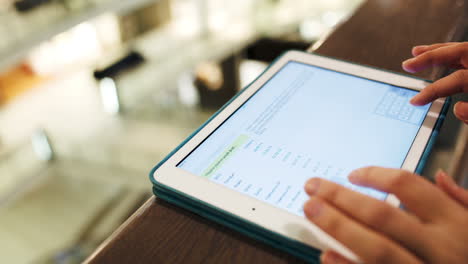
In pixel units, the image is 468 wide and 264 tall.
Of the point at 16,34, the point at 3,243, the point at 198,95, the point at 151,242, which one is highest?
the point at 151,242

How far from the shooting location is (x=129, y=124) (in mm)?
4703

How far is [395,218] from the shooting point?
0.26m

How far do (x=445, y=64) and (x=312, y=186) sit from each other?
0.29 m

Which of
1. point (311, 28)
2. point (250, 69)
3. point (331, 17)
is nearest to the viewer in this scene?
point (250, 69)

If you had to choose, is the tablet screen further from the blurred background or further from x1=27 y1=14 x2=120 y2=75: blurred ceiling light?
x1=27 y1=14 x2=120 y2=75: blurred ceiling light

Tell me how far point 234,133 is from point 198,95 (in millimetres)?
4392

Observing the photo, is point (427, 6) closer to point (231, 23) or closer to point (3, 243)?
point (3, 243)

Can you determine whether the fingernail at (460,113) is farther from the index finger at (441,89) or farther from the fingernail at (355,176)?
the fingernail at (355,176)

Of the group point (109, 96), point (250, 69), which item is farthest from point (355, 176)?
point (109, 96)

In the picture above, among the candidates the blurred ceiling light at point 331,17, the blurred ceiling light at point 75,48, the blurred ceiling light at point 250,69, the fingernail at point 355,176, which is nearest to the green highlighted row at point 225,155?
the fingernail at point 355,176

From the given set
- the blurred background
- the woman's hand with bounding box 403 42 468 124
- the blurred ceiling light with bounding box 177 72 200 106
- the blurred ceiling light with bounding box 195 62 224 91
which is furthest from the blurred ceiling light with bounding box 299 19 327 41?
the woman's hand with bounding box 403 42 468 124

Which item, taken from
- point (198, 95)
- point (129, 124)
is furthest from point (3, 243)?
point (198, 95)

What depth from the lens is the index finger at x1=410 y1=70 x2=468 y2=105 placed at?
1.33 ft

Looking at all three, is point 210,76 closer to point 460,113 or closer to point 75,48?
point 75,48
